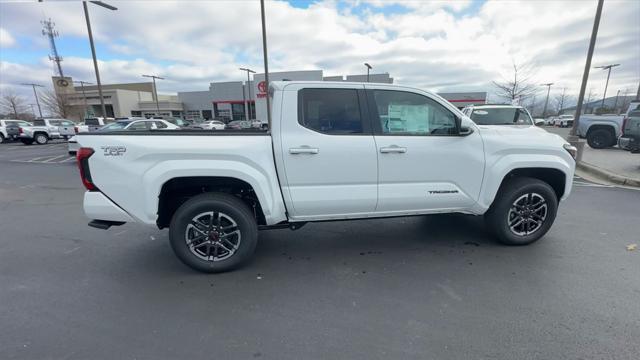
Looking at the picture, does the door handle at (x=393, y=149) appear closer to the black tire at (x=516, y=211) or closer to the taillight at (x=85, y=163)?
the black tire at (x=516, y=211)

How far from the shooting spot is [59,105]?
2045 inches

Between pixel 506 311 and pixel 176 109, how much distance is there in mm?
60543

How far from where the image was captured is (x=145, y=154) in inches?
115

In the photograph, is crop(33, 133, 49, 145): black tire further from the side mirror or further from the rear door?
the side mirror

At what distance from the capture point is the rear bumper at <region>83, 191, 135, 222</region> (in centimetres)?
300

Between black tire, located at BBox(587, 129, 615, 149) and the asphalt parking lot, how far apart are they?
1169cm

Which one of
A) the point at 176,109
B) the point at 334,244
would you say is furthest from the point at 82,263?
the point at 176,109

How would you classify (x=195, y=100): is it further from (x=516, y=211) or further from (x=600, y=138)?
(x=516, y=211)

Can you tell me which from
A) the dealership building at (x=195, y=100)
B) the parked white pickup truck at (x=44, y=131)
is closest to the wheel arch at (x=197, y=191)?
the parked white pickup truck at (x=44, y=131)

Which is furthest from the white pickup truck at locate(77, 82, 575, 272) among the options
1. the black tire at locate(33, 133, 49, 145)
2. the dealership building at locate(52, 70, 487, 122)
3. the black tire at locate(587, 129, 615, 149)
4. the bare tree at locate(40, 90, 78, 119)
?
the bare tree at locate(40, 90, 78, 119)

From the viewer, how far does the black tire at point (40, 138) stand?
71.1ft

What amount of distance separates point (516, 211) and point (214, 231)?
3576mm

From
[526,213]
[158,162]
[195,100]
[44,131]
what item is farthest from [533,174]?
[195,100]

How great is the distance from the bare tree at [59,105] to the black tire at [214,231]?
64434 mm
